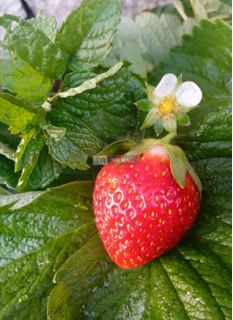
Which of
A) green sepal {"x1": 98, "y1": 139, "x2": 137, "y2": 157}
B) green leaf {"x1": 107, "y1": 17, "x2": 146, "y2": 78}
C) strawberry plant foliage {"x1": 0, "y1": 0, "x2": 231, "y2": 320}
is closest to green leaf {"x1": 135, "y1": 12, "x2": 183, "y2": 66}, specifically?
green leaf {"x1": 107, "y1": 17, "x2": 146, "y2": 78}

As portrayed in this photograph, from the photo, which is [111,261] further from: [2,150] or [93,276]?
[2,150]

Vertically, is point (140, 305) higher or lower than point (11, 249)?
lower

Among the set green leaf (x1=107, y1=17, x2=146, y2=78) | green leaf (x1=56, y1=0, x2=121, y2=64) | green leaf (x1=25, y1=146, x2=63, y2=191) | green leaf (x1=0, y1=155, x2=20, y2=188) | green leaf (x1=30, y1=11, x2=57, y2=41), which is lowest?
green leaf (x1=107, y1=17, x2=146, y2=78)

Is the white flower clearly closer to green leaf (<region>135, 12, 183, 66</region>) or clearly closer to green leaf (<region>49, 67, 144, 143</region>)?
green leaf (<region>49, 67, 144, 143</region>)

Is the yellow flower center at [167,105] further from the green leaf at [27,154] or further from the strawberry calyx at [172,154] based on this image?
the green leaf at [27,154]

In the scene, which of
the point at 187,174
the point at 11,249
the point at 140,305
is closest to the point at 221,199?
the point at 187,174

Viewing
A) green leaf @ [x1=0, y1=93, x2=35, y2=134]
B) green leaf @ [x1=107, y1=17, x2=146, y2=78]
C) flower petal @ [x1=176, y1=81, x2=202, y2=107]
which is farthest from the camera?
green leaf @ [x1=107, y1=17, x2=146, y2=78]
